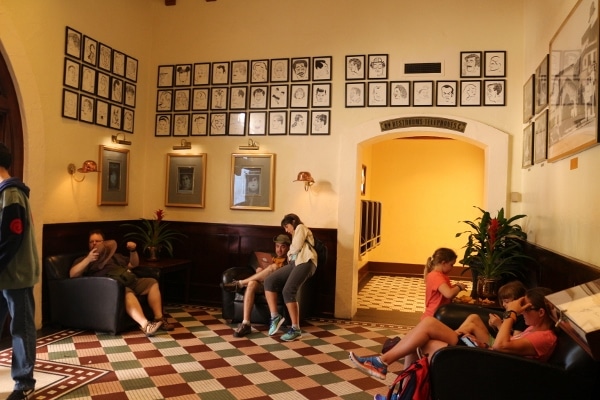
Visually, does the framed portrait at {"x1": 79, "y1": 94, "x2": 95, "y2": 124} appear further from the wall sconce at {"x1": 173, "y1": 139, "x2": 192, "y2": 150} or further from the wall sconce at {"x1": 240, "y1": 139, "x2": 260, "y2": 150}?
the wall sconce at {"x1": 240, "y1": 139, "x2": 260, "y2": 150}

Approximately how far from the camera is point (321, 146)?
6.35 metres

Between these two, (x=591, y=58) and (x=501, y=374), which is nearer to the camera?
(x=501, y=374)

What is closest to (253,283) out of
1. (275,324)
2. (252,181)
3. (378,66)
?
(275,324)

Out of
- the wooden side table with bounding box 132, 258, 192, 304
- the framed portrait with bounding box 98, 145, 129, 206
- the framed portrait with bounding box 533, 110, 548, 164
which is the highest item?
the framed portrait with bounding box 533, 110, 548, 164

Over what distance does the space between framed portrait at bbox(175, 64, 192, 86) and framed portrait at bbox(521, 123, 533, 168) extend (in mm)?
4521

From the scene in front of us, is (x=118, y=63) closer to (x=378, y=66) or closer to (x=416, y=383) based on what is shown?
(x=378, y=66)

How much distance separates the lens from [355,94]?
6262 mm

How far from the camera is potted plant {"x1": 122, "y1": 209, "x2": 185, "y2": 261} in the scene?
650cm

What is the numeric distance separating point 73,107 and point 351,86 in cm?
344

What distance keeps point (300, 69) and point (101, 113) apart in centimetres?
267

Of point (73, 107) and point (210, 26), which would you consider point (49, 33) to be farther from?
point (210, 26)

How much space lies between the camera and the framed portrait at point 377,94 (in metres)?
6.19

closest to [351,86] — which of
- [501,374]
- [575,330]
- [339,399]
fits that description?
[339,399]

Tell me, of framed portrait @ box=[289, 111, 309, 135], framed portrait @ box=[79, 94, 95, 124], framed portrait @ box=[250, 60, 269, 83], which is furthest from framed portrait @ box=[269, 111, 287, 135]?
framed portrait @ box=[79, 94, 95, 124]
